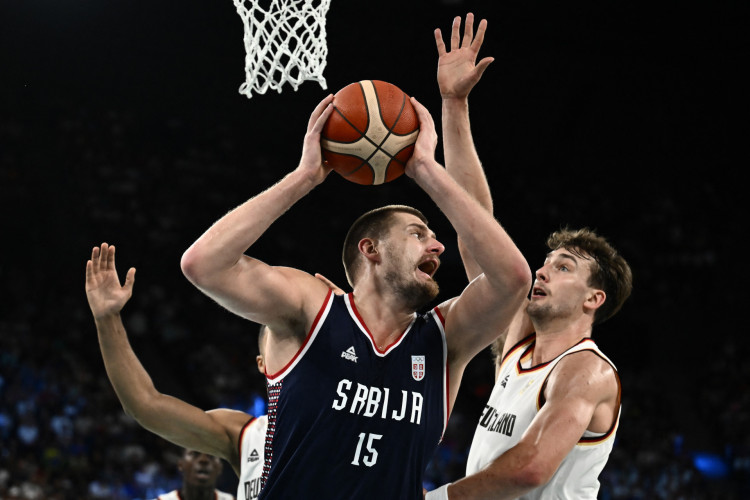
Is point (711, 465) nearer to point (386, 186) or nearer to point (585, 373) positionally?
point (386, 186)

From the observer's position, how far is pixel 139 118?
14633 mm

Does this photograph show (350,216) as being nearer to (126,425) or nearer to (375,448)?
(126,425)

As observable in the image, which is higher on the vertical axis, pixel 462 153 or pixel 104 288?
pixel 462 153

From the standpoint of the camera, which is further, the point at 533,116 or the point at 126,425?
the point at 533,116

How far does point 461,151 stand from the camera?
11.8 ft

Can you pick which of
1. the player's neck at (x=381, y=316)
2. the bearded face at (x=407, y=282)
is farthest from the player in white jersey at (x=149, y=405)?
the bearded face at (x=407, y=282)

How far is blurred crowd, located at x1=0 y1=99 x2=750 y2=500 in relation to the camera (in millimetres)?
9906

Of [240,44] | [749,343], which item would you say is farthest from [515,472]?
[240,44]

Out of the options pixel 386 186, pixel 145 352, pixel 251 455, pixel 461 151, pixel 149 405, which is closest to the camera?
pixel 461 151

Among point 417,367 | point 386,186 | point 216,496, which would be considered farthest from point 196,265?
point 386,186

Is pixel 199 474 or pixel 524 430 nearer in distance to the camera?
pixel 524 430

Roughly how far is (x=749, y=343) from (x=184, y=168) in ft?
31.5

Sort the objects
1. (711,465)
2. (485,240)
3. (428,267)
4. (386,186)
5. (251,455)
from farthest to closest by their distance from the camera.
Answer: (386,186), (711,465), (251,455), (428,267), (485,240)

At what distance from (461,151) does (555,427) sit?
1255mm
